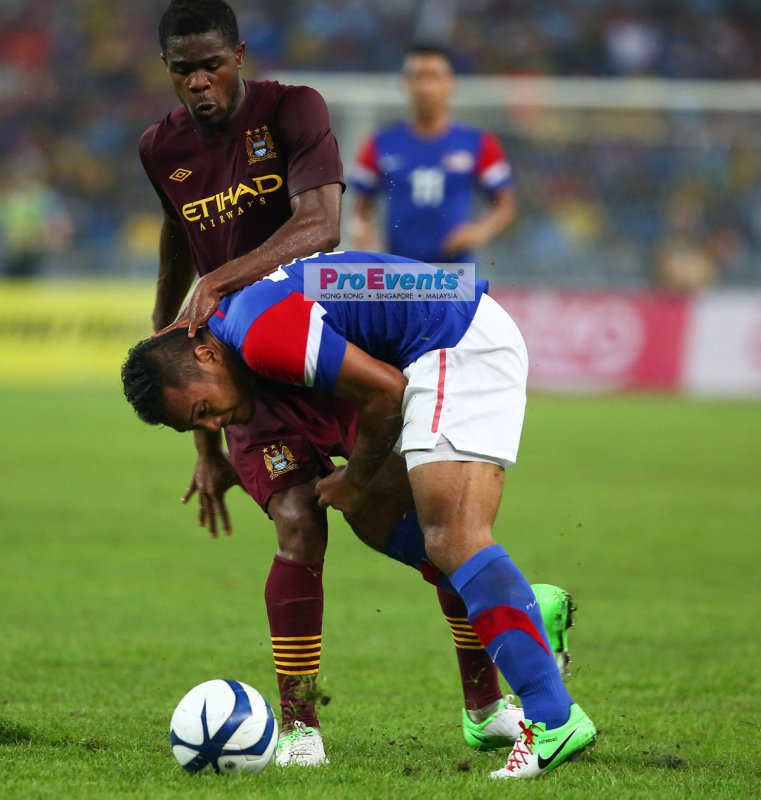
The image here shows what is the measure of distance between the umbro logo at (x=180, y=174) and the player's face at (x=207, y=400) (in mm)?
807

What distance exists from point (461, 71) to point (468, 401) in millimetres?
17500

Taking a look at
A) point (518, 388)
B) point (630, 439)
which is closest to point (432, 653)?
point (518, 388)

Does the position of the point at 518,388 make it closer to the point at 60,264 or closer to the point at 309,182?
the point at 309,182

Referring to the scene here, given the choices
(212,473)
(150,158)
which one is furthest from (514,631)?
(150,158)

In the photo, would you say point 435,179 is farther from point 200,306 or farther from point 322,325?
point 322,325

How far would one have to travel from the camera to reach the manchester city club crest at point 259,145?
3.94 meters

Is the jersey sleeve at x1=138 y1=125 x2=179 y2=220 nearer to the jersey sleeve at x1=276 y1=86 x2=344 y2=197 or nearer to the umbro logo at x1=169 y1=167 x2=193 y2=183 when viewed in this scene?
the umbro logo at x1=169 y1=167 x2=193 y2=183

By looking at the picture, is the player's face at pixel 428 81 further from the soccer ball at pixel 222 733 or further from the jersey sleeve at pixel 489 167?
the soccer ball at pixel 222 733

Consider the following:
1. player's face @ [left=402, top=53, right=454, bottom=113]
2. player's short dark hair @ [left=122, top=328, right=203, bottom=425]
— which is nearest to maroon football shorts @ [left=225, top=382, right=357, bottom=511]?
player's short dark hair @ [left=122, top=328, right=203, bottom=425]

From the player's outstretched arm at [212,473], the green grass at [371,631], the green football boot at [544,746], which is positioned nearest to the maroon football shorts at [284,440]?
the player's outstretched arm at [212,473]

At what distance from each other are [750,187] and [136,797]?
16.2 m

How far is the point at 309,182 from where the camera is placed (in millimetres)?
3811

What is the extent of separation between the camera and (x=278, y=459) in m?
3.83

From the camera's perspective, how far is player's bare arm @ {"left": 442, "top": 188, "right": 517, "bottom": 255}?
7762 mm
